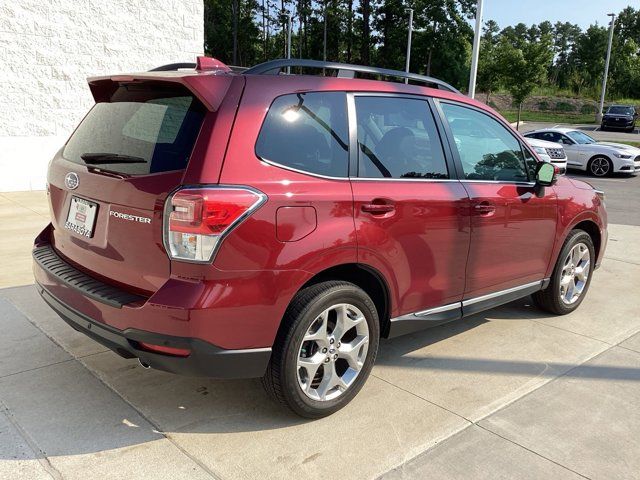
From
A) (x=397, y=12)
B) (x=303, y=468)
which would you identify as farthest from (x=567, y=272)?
(x=397, y=12)

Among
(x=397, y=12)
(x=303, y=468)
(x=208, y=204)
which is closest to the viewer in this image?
(x=208, y=204)

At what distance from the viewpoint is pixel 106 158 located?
3016 millimetres

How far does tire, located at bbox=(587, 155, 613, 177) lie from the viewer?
17.1 meters

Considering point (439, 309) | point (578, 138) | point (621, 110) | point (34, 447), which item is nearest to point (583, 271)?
point (439, 309)

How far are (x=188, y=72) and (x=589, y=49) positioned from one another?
82937mm

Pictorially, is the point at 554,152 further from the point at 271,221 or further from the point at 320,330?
the point at 271,221

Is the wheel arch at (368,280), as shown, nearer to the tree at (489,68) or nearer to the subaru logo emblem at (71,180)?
the subaru logo emblem at (71,180)

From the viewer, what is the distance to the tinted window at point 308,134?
281 cm

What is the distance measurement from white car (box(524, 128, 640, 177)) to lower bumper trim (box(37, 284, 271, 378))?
1696 cm

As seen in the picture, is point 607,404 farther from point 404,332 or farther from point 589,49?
point 589,49

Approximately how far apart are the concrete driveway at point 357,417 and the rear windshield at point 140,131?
1.31m

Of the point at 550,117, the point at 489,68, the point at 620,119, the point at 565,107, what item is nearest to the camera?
the point at 489,68

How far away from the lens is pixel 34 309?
180 inches

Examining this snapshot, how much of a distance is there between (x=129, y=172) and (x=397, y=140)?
153 centimetres
